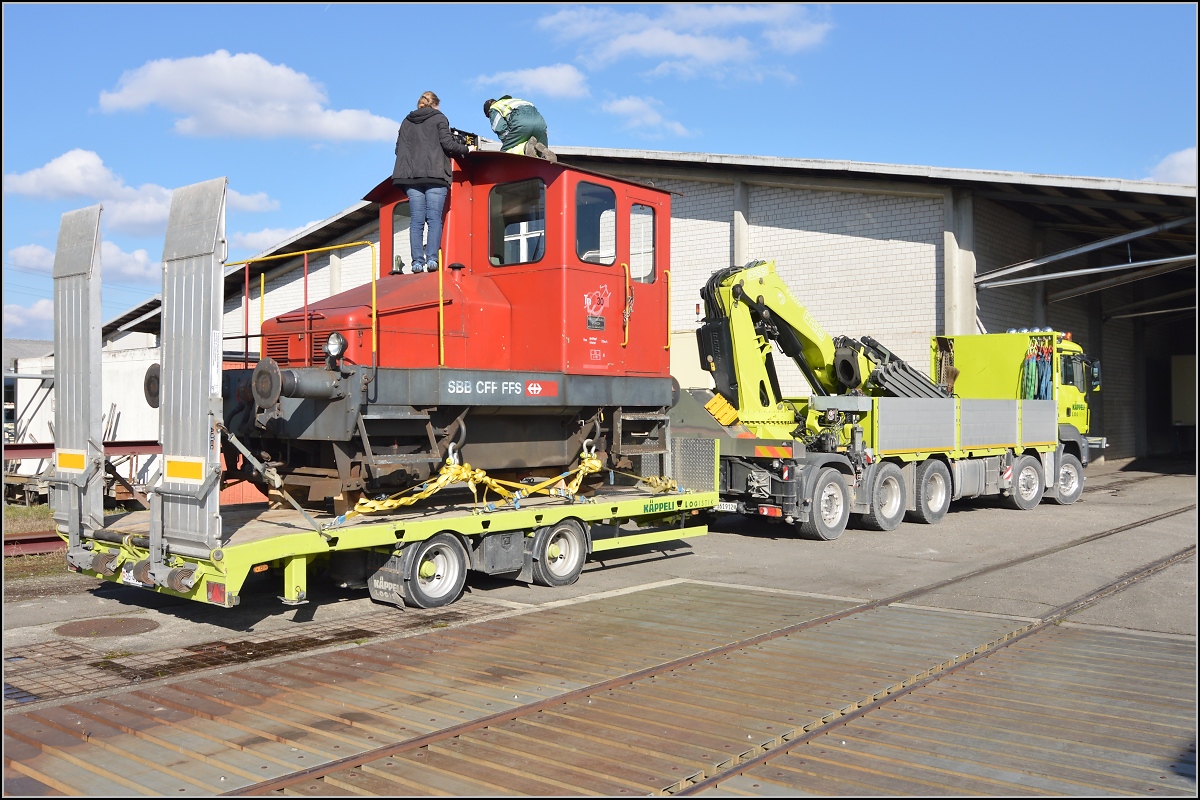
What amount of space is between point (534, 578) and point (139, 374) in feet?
47.1

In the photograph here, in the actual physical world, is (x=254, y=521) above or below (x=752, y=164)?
below

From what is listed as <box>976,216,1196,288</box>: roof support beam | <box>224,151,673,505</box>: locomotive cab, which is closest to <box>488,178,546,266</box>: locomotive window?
<box>224,151,673,505</box>: locomotive cab

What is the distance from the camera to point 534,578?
9688 mm

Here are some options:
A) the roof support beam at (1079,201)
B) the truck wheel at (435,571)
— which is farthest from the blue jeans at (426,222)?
the roof support beam at (1079,201)

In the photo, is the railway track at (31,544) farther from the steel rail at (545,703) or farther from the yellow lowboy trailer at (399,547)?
the steel rail at (545,703)

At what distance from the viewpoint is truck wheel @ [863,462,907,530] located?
46.8 feet

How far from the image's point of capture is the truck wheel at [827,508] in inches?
524

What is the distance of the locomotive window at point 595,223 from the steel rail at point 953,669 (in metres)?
5.07

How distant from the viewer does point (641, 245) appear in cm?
1027

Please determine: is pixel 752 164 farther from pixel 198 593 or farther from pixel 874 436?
pixel 198 593

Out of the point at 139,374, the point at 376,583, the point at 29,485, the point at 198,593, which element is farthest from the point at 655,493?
the point at 139,374

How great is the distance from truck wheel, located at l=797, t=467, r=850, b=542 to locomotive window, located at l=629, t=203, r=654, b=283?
4506 millimetres

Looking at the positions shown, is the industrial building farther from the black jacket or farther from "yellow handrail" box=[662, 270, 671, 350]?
the black jacket

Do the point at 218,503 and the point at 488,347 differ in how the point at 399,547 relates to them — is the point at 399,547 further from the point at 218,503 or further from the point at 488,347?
the point at 488,347
